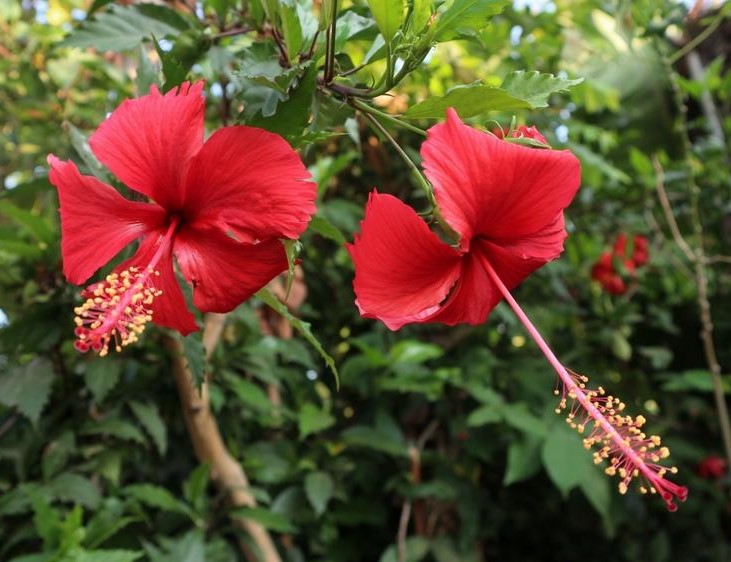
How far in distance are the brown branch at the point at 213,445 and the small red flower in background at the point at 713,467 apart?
1.03m

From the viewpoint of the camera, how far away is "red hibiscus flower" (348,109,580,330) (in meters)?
0.50

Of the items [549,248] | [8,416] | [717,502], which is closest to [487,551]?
[717,502]

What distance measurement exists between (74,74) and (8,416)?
2.82ft

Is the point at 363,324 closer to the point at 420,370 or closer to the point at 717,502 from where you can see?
the point at 420,370

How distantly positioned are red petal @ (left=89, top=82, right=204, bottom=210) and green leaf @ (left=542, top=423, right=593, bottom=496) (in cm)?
102

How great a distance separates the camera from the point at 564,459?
136 cm

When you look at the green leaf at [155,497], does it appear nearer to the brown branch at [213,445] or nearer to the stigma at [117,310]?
the brown branch at [213,445]

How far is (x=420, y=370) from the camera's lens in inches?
55.2

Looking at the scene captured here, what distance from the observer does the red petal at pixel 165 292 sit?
1.81 ft

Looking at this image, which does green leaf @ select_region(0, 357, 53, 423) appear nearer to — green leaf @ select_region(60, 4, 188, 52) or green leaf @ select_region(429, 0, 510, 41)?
green leaf @ select_region(60, 4, 188, 52)

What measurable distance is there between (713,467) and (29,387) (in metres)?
1.43

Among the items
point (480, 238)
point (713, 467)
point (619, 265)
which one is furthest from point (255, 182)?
point (713, 467)

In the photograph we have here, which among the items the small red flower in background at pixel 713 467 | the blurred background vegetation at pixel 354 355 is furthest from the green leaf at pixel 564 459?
the small red flower in background at pixel 713 467

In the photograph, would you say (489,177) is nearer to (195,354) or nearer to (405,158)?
(405,158)
